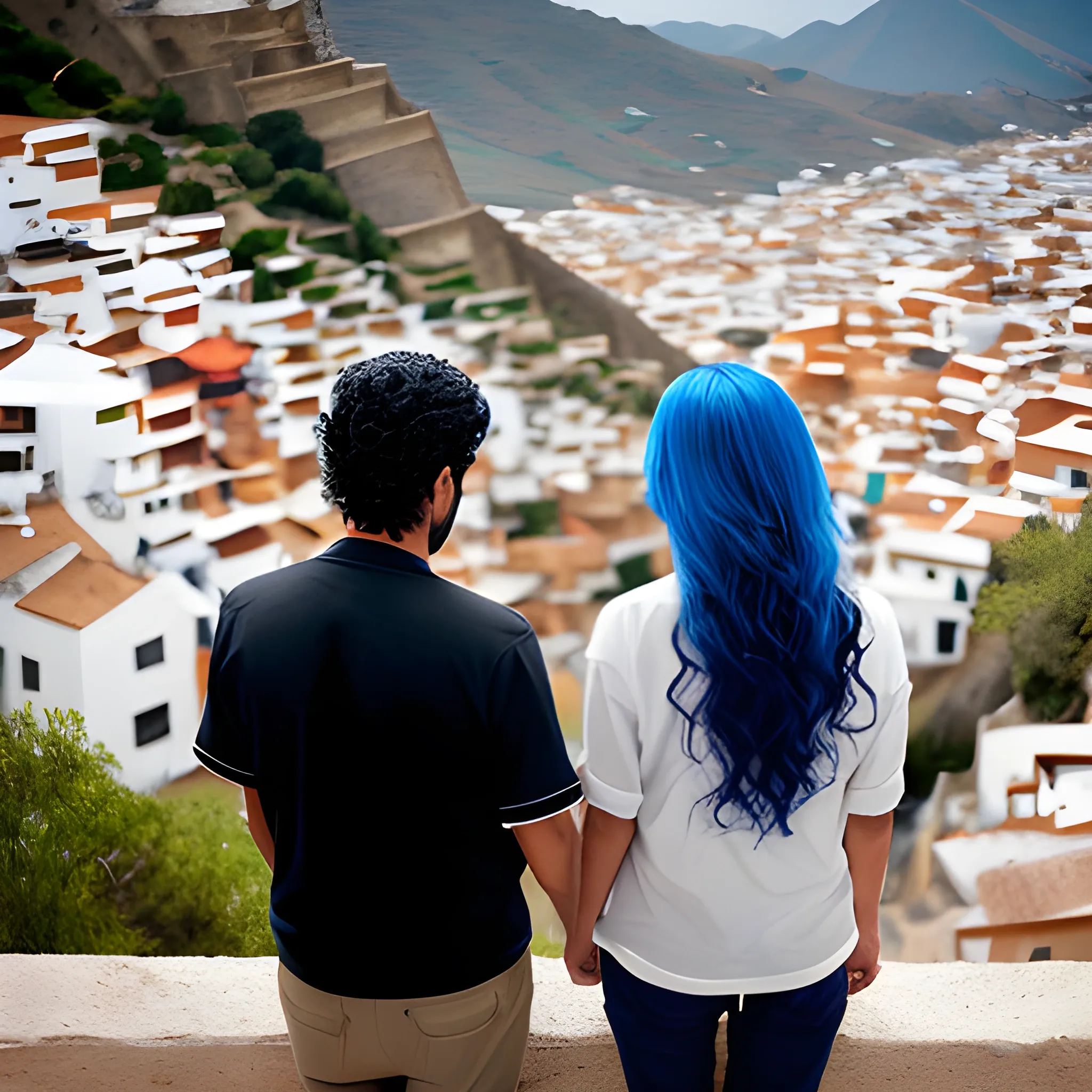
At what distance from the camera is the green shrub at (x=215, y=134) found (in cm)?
211

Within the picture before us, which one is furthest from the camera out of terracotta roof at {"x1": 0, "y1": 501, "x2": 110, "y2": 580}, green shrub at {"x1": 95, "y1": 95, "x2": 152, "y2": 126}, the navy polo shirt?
green shrub at {"x1": 95, "y1": 95, "x2": 152, "y2": 126}

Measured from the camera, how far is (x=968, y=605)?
6.58 ft

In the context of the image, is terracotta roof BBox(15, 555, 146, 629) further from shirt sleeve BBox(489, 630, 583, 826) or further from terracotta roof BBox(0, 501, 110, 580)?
shirt sleeve BBox(489, 630, 583, 826)

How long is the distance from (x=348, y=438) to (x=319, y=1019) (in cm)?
54

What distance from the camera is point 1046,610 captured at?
1975 millimetres

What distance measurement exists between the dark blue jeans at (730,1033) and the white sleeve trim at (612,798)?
0.61 feet

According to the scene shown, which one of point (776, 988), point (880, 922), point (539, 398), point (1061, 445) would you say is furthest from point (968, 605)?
point (776, 988)

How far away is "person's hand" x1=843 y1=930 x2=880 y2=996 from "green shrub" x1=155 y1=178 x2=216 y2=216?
1979 millimetres

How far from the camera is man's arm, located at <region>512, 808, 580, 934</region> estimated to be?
2.76 ft

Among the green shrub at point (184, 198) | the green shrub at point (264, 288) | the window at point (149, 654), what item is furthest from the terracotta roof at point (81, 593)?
the green shrub at point (184, 198)

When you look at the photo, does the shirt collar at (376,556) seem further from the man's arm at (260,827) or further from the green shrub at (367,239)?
the green shrub at (367,239)

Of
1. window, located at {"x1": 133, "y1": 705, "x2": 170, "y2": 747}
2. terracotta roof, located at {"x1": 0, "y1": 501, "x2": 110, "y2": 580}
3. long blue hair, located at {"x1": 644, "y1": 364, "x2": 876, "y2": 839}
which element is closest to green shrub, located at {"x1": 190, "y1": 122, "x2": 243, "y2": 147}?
terracotta roof, located at {"x1": 0, "y1": 501, "x2": 110, "y2": 580}

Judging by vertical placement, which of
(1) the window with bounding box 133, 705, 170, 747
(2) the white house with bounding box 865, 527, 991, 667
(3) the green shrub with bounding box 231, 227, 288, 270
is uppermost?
(3) the green shrub with bounding box 231, 227, 288, 270

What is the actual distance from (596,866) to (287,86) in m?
1.91
